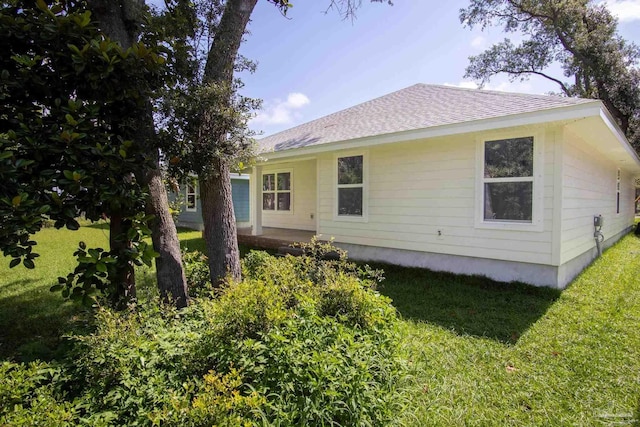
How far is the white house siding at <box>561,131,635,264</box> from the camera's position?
5656 mm

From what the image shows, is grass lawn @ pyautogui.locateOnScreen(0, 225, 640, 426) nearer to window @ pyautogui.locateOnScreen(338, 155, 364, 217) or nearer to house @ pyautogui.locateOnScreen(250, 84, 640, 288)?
house @ pyautogui.locateOnScreen(250, 84, 640, 288)

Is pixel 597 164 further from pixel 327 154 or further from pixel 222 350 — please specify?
pixel 222 350

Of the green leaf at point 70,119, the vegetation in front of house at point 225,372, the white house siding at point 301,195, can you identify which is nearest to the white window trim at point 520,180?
the vegetation in front of house at point 225,372

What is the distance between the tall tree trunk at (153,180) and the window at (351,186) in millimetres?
4992

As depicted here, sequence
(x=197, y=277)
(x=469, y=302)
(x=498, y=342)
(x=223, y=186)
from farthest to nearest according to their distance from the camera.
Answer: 1. (x=469, y=302)
2. (x=197, y=277)
3. (x=223, y=186)
4. (x=498, y=342)

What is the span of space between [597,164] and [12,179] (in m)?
10.6

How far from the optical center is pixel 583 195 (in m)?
6.86

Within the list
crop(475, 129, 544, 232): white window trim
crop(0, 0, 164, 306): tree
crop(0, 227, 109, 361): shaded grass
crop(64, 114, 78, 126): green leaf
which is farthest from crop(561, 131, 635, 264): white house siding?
crop(0, 227, 109, 361): shaded grass

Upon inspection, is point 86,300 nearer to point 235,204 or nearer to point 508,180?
point 508,180

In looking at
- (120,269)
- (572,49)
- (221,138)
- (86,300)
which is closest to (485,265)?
(221,138)

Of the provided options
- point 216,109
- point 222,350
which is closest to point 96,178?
point 216,109

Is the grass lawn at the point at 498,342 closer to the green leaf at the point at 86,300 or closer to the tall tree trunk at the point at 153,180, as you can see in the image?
Answer: the green leaf at the point at 86,300

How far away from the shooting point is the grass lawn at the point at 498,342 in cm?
259

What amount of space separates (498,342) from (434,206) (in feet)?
10.6
